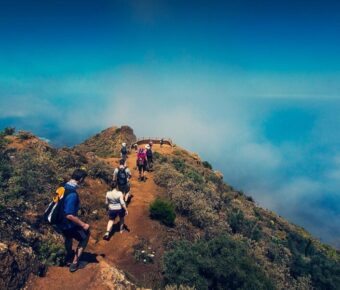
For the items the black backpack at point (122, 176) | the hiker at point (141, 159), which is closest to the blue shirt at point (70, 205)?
the black backpack at point (122, 176)

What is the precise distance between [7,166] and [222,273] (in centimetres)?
1026

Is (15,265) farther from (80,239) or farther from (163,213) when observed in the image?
(163,213)

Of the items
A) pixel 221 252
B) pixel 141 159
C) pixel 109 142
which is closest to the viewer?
pixel 221 252

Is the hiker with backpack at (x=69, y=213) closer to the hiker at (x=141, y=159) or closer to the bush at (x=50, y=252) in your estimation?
the bush at (x=50, y=252)

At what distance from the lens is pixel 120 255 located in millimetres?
11469

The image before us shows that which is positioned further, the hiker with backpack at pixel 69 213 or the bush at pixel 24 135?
the bush at pixel 24 135

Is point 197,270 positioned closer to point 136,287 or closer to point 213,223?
point 136,287

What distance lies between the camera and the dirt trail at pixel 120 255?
7.45m

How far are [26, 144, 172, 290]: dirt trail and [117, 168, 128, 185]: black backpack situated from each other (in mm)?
1532

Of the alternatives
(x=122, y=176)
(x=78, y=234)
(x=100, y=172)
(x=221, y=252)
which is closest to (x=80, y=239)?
(x=78, y=234)

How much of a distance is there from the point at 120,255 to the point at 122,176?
3789mm

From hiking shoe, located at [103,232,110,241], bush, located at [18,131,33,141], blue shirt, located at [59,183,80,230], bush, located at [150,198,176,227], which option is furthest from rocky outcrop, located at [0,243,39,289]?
bush, located at [18,131,33,141]

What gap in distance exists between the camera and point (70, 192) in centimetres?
762

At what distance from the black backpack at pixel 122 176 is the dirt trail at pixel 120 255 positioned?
60.3 inches
